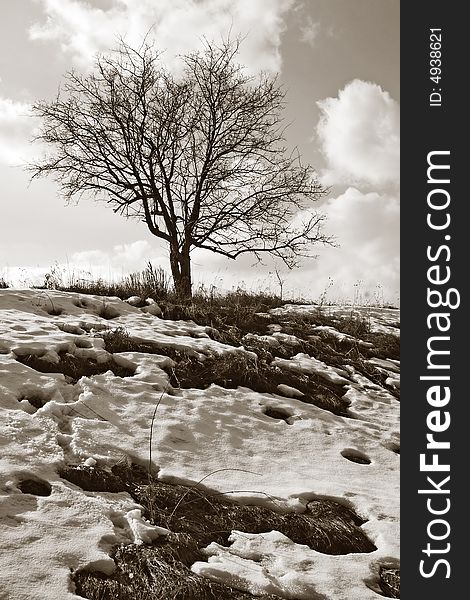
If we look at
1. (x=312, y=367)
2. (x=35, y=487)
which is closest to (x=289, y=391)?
(x=312, y=367)

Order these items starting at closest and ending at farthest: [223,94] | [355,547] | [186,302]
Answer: [355,547]
[186,302]
[223,94]

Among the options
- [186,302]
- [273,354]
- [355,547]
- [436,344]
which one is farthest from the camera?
[186,302]

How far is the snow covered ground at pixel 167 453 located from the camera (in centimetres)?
303

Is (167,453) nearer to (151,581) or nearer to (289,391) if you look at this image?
(151,581)

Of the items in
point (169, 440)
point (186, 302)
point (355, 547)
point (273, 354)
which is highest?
point (186, 302)

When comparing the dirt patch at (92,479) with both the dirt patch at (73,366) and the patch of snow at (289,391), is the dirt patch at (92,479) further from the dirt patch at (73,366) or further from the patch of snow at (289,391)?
the patch of snow at (289,391)

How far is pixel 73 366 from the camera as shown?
5.69m

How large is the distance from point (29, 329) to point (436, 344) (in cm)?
456

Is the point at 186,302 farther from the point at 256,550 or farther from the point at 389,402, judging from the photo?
the point at 256,550

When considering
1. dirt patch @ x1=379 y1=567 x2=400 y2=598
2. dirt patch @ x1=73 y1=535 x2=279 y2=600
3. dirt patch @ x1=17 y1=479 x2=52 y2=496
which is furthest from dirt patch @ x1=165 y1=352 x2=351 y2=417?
dirt patch @ x1=73 y1=535 x2=279 y2=600

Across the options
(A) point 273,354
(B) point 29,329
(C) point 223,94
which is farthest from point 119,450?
(C) point 223,94

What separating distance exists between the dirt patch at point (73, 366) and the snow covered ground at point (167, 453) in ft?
0.21

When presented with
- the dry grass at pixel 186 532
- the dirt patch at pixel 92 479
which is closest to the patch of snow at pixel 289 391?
the dry grass at pixel 186 532

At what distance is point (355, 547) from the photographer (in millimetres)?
3590
